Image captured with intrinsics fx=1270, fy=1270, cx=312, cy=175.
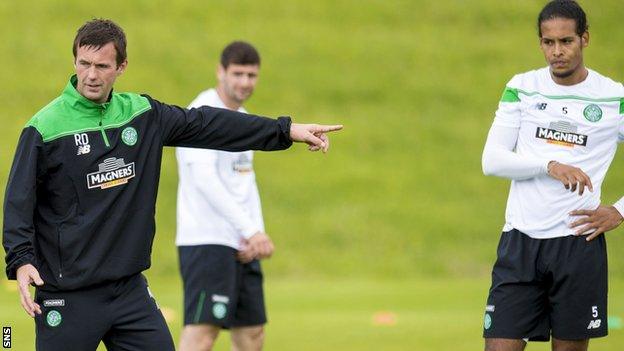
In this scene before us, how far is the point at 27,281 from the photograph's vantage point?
6246mm

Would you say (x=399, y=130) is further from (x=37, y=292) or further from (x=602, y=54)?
(x=37, y=292)

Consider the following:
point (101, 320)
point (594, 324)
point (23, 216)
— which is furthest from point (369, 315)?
point (23, 216)

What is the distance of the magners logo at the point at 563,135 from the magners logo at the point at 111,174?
2441mm

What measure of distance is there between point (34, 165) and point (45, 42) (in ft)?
80.8

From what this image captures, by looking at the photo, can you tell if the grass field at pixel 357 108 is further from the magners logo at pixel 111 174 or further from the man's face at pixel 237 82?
the magners logo at pixel 111 174

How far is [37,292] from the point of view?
6617mm

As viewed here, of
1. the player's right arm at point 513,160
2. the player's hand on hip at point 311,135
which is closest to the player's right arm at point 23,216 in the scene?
the player's hand on hip at point 311,135

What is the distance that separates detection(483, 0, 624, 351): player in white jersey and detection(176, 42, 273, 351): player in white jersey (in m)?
2.44

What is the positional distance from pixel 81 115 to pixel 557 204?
9.12 feet

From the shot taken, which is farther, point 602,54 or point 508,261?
point 602,54

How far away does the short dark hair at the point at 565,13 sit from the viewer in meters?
7.38

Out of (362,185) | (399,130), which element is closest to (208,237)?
(362,185)

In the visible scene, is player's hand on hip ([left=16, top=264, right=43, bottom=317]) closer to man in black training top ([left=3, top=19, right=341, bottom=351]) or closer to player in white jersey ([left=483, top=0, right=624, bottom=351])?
man in black training top ([left=3, top=19, right=341, bottom=351])

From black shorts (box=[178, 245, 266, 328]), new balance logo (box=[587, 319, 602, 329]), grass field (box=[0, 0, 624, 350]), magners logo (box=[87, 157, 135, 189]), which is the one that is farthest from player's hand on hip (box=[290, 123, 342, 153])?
grass field (box=[0, 0, 624, 350])
